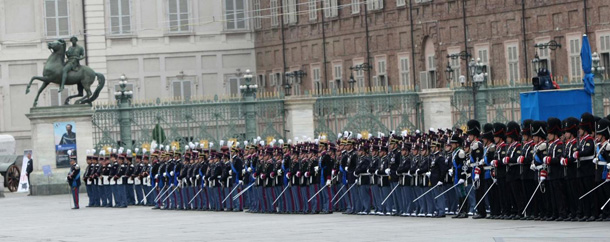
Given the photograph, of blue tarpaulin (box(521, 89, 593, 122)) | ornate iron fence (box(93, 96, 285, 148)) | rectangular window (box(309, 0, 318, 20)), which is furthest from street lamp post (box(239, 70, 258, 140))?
rectangular window (box(309, 0, 318, 20))

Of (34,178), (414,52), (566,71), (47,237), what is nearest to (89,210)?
(34,178)

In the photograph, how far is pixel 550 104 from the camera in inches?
1219

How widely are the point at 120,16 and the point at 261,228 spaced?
3970 centimetres

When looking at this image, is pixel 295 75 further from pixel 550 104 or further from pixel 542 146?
pixel 542 146

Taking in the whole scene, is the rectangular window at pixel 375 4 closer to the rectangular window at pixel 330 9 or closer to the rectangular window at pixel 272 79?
the rectangular window at pixel 330 9

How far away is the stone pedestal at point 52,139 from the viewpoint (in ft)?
141

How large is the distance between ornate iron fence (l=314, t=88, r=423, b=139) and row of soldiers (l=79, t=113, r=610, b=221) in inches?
419

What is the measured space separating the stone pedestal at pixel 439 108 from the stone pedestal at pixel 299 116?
3.44 m

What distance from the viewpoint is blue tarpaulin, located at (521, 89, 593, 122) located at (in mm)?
30969

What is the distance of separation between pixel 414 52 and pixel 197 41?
11.8 meters

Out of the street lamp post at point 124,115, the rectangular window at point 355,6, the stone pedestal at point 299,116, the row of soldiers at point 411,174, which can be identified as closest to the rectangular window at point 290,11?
the rectangular window at point 355,6

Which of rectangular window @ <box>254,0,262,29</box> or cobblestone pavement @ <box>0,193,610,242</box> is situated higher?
rectangular window @ <box>254,0,262,29</box>

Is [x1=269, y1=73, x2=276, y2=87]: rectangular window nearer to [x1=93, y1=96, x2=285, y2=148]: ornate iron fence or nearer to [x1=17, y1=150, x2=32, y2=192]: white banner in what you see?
[x1=93, y1=96, x2=285, y2=148]: ornate iron fence

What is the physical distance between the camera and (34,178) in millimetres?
43281
